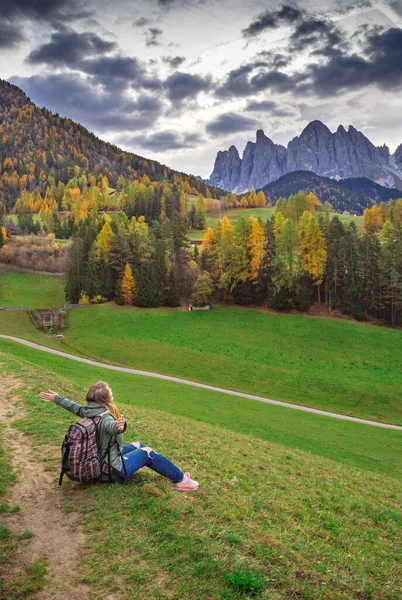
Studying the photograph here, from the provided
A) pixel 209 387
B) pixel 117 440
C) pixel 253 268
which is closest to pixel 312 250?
pixel 253 268

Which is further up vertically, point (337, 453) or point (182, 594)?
point (182, 594)

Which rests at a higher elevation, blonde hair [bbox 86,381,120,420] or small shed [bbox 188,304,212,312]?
blonde hair [bbox 86,381,120,420]

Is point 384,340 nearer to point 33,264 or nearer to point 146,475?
point 146,475

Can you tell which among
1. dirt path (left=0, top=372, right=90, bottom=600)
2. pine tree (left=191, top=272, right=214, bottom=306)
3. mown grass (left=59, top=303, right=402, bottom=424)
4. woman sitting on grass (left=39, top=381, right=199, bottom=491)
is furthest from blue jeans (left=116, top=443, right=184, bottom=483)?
pine tree (left=191, top=272, right=214, bottom=306)

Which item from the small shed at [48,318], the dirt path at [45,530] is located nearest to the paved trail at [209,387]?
the small shed at [48,318]

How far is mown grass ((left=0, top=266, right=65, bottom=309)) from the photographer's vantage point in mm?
76625

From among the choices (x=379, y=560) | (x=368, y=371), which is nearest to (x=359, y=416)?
(x=368, y=371)

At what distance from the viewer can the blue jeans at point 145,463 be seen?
8.25 m

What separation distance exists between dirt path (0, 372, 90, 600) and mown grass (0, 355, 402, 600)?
0.22m

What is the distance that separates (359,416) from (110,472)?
29281 mm

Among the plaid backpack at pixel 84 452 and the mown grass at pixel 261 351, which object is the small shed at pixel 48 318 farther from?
the plaid backpack at pixel 84 452

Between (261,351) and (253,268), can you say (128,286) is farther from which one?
(261,351)

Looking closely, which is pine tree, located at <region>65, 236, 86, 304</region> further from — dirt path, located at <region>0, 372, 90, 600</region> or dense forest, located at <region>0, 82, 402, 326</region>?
dirt path, located at <region>0, 372, 90, 600</region>

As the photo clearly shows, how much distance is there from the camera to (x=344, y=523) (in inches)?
Result: 365
